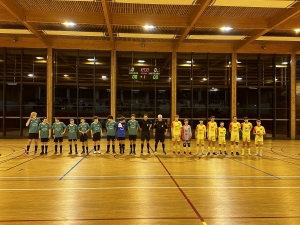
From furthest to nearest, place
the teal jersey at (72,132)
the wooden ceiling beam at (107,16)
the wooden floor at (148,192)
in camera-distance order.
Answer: the wooden ceiling beam at (107,16), the teal jersey at (72,132), the wooden floor at (148,192)

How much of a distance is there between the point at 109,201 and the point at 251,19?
15811mm

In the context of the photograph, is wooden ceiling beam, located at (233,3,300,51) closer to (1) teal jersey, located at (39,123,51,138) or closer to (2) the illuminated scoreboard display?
(2) the illuminated scoreboard display

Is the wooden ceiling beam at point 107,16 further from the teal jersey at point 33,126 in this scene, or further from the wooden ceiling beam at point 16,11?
the teal jersey at point 33,126

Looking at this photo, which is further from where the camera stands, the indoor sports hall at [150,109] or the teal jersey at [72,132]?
the teal jersey at [72,132]

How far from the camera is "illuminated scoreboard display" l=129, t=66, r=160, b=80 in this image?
21.3 metres

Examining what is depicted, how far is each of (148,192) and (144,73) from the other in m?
15.4

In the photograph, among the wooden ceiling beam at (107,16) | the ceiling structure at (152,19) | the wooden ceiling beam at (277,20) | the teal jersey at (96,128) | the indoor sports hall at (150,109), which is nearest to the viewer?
the indoor sports hall at (150,109)

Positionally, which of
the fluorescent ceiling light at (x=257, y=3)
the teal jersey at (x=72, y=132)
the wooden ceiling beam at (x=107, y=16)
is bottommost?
the teal jersey at (x=72, y=132)

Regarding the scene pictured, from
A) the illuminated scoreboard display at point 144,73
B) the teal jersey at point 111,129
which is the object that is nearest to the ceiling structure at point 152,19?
the illuminated scoreboard display at point 144,73

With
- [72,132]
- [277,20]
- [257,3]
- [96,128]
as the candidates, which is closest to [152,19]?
[257,3]

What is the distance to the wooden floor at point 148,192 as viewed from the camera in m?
5.13

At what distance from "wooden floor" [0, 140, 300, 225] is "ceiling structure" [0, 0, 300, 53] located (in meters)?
8.60

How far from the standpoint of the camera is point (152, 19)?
1748cm

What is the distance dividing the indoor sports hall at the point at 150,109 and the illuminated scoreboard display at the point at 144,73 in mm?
76
